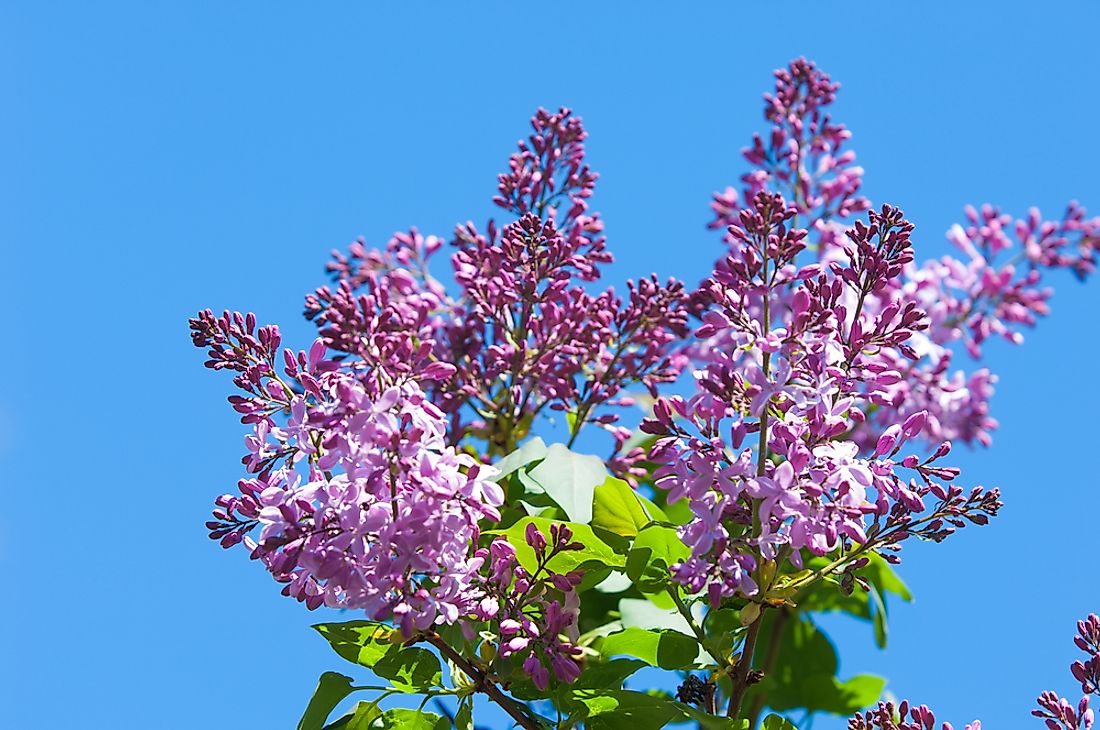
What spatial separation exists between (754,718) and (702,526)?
46.0 inches

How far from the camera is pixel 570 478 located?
2090 millimetres

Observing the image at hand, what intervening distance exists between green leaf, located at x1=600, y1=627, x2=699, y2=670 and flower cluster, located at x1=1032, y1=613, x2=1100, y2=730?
50 cm

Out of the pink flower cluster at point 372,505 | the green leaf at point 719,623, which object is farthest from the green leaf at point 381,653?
the green leaf at point 719,623

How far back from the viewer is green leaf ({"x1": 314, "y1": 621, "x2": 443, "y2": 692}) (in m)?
1.86

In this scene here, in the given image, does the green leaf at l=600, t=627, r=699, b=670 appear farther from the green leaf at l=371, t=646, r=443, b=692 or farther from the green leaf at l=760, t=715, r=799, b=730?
the green leaf at l=371, t=646, r=443, b=692

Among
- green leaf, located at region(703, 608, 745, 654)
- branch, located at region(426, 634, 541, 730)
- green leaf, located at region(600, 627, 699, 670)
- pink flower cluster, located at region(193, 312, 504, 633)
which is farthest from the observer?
green leaf, located at region(703, 608, 745, 654)

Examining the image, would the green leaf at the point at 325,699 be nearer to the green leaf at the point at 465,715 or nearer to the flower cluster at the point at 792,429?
the green leaf at the point at 465,715

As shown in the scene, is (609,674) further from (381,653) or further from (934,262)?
(934,262)

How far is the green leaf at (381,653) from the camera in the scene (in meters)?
1.86

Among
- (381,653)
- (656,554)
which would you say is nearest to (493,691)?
(381,653)

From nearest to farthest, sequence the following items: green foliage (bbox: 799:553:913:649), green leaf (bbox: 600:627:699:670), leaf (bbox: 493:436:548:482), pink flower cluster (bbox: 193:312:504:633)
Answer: pink flower cluster (bbox: 193:312:504:633) → green leaf (bbox: 600:627:699:670) → leaf (bbox: 493:436:548:482) → green foliage (bbox: 799:553:913:649)

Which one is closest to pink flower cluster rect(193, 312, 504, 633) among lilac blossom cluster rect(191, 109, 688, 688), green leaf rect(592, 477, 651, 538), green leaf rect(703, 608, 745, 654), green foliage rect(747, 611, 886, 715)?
lilac blossom cluster rect(191, 109, 688, 688)

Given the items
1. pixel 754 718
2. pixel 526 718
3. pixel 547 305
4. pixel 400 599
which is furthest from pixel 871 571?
pixel 400 599

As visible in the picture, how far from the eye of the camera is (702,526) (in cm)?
170
